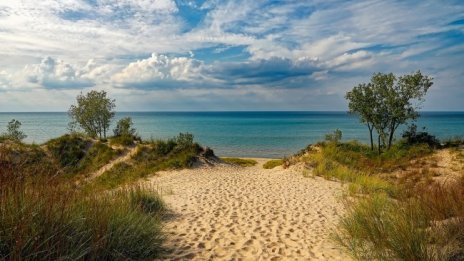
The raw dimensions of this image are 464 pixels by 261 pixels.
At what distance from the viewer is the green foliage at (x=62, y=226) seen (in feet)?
13.6

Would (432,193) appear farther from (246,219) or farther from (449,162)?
(449,162)

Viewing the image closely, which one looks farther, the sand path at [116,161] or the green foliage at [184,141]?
the green foliage at [184,141]

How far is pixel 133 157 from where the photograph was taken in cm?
2378

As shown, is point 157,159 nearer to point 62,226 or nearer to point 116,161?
point 116,161

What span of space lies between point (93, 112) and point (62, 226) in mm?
39890

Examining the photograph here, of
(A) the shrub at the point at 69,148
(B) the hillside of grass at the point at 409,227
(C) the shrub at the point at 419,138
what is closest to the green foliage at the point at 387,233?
(B) the hillside of grass at the point at 409,227

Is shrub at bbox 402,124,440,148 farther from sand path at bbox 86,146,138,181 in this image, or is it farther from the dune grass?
sand path at bbox 86,146,138,181

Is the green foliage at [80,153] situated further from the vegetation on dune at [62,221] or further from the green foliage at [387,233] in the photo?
the green foliage at [387,233]

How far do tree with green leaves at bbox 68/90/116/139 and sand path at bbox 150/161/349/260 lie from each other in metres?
27.5

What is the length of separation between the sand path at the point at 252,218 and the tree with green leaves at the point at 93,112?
27.5 m

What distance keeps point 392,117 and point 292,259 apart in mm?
25443

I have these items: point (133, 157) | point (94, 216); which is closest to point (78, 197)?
point (94, 216)

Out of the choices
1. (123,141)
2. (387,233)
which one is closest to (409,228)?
(387,233)

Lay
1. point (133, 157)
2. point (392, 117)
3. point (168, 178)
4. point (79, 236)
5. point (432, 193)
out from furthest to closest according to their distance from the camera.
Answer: point (392, 117)
point (133, 157)
point (168, 178)
point (432, 193)
point (79, 236)
